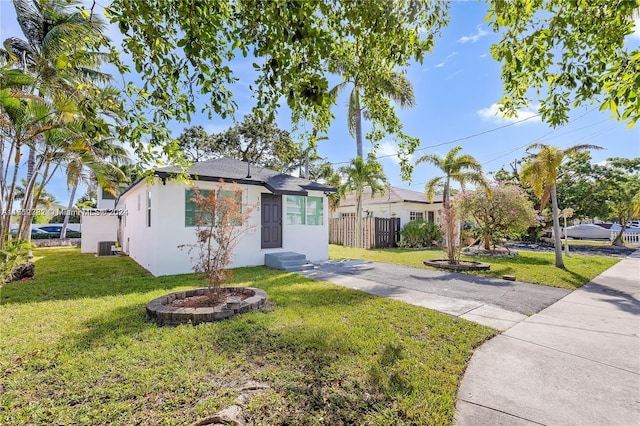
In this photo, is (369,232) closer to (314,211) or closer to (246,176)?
(314,211)

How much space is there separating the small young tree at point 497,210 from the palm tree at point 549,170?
1.51 metres

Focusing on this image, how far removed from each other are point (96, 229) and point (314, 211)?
13.4 metres

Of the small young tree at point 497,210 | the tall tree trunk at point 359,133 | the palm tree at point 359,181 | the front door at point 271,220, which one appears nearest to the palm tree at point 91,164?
the front door at point 271,220

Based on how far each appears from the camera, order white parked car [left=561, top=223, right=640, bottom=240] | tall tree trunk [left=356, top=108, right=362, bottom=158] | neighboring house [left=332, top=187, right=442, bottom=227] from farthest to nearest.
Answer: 1. white parked car [left=561, top=223, right=640, bottom=240]
2. neighboring house [left=332, top=187, right=442, bottom=227]
3. tall tree trunk [left=356, top=108, right=362, bottom=158]

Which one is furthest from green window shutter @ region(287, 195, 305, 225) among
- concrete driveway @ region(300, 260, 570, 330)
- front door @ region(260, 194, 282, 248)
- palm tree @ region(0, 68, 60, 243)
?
palm tree @ region(0, 68, 60, 243)

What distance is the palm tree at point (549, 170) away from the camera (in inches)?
420

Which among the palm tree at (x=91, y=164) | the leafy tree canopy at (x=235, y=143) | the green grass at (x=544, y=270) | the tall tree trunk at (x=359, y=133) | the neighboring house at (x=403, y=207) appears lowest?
the green grass at (x=544, y=270)

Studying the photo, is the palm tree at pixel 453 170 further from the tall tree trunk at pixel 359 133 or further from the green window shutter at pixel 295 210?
the green window shutter at pixel 295 210

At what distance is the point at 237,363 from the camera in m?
3.38

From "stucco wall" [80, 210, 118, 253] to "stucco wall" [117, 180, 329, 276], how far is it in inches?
188

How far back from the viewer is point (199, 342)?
3914 mm

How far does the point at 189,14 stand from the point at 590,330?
694 centimetres

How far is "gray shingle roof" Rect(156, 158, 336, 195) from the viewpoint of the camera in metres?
9.31

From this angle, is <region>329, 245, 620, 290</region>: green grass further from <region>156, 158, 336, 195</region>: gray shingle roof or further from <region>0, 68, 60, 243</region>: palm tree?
<region>0, 68, 60, 243</region>: palm tree
